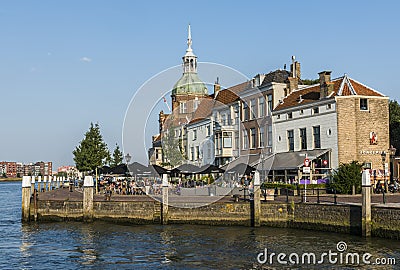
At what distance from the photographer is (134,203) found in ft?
115

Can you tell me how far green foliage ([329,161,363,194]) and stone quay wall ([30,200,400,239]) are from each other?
9973 millimetres

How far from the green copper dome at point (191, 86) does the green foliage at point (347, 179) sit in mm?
38268

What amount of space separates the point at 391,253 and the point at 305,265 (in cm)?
415

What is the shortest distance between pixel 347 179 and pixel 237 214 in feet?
38.5

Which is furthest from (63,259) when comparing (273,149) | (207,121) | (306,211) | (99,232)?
(207,121)

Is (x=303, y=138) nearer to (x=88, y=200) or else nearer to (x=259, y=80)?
(x=259, y=80)

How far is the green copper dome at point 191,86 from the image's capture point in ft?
260

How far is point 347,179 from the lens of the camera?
41.0 metres

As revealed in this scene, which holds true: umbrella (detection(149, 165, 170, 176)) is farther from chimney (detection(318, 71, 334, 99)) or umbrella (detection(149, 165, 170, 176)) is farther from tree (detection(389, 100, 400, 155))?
tree (detection(389, 100, 400, 155))

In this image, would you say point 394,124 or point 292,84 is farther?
point 394,124

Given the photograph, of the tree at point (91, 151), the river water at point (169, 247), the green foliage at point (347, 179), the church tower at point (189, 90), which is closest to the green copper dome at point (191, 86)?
the church tower at point (189, 90)

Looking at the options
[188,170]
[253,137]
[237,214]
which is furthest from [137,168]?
[237,214]

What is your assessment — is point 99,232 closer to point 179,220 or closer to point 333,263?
point 179,220

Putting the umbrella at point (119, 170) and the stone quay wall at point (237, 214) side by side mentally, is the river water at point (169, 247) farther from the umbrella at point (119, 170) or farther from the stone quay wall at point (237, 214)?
the umbrella at point (119, 170)
